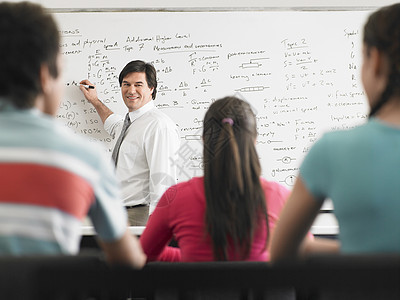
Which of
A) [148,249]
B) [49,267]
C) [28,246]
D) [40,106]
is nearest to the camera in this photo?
[49,267]

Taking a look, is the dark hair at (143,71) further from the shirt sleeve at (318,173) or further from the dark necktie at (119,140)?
the shirt sleeve at (318,173)

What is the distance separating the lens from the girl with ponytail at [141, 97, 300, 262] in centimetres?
126

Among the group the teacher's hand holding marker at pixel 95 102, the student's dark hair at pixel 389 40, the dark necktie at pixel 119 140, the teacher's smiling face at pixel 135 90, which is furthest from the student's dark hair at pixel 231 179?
the teacher's hand holding marker at pixel 95 102

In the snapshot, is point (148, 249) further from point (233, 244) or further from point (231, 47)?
point (231, 47)

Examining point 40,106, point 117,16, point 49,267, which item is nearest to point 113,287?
point 49,267

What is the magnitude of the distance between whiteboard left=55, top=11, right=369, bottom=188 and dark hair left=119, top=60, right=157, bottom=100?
5 centimetres

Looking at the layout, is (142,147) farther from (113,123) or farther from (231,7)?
(231,7)

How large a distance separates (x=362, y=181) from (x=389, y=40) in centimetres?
29

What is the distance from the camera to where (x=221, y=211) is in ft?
4.17

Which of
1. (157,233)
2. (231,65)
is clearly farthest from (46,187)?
(231,65)

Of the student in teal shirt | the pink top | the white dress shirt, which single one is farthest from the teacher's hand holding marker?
the student in teal shirt

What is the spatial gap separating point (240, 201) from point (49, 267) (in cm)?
82

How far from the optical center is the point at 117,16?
327 centimetres

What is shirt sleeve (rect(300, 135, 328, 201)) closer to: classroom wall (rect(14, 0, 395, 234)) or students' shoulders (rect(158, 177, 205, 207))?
students' shoulders (rect(158, 177, 205, 207))
